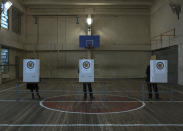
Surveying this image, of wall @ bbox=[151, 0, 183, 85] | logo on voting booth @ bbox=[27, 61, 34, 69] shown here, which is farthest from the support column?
logo on voting booth @ bbox=[27, 61, 34, 69]

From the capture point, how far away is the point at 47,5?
22609 millimetres

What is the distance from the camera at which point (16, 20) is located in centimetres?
2070

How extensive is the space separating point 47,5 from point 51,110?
715 inches

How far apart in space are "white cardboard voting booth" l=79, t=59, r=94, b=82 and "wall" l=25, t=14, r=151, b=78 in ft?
44.9

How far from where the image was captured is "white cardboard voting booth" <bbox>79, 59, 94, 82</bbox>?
9.35m

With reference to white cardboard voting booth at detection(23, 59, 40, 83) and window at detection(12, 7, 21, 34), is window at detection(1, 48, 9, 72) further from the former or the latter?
white cardboard voting booth at detection(23, 59, 40, 83)

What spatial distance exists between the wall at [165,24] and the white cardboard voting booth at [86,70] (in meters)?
9.55

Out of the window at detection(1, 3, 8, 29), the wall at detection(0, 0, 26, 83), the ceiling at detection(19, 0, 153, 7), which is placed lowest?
the wall at detection(0, 0, 26, 83)

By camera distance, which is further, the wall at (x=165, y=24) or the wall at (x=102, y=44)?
the wall at (x=102, y=44)

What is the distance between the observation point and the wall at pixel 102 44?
23.1 m

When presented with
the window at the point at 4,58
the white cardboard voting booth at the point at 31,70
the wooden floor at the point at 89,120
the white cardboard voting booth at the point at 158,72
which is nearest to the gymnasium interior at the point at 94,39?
the window at the point at 4,58

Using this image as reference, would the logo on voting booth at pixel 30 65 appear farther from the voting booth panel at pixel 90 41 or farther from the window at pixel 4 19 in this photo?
the voting booth panel at pixel 90 41

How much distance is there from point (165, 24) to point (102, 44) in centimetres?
751

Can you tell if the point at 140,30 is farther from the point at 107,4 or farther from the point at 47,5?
the point at 47,5
